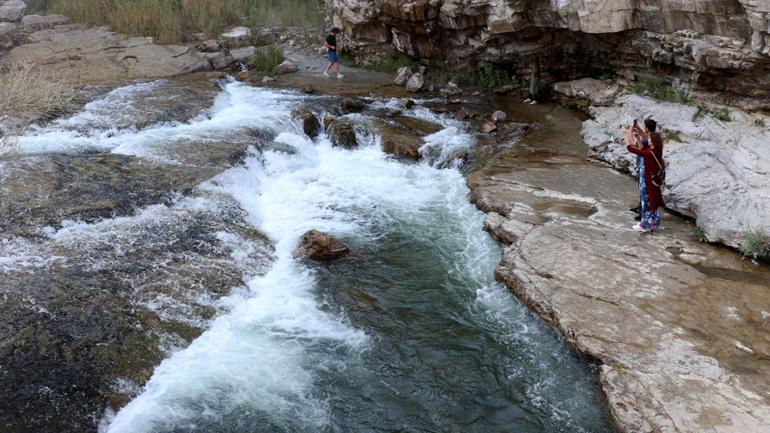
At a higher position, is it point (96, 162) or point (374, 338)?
point (96, 162)

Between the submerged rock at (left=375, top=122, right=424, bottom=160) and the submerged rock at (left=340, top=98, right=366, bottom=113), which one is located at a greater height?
the submerged rock at (left=340, top=98, right=366, bottom=113)

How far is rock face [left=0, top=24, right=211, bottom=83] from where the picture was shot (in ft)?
47.5

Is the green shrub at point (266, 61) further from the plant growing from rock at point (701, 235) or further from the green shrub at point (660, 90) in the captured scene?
the plant growing from rock at point (701, 235)

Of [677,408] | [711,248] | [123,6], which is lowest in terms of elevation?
[677,408]

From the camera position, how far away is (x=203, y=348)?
555 centimetres

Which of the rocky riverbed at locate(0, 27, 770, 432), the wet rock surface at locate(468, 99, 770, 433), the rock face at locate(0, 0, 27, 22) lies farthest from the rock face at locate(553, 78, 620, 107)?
the rock face at locate(0, 0, 27, 22)

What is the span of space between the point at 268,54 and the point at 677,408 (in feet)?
48.4

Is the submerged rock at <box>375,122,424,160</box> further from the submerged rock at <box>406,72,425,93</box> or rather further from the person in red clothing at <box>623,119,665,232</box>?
the person in red clothing at <box>623,119,665,232</box>

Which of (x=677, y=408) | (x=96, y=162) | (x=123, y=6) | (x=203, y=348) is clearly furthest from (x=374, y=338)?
(x=123, y=6)

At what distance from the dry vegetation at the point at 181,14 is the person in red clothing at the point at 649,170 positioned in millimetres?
14691

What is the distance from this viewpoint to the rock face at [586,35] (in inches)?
337

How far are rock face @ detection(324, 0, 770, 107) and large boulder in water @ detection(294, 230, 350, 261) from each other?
6.53m

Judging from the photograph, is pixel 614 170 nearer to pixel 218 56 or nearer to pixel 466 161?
pixel 466 161

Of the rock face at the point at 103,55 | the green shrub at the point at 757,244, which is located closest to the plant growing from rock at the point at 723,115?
the green shrub at the point at 757,244
